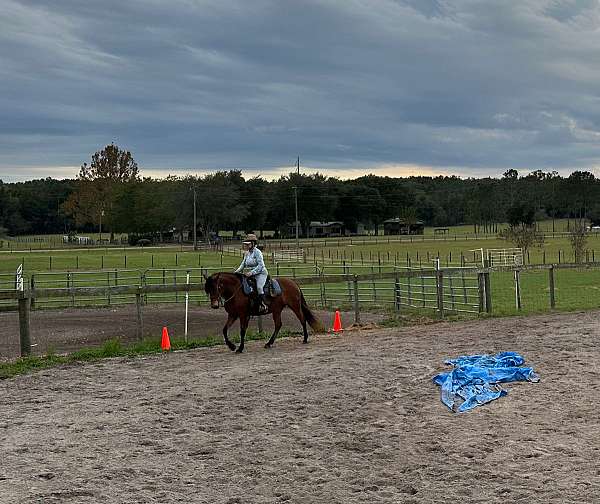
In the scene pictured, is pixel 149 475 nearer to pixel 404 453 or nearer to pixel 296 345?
pixel 404 453

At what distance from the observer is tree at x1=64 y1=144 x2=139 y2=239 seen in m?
121

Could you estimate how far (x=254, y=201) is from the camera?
12019 cm

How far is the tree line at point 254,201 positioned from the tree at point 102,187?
179 millimetres

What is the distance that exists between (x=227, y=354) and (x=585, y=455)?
6.55 meters

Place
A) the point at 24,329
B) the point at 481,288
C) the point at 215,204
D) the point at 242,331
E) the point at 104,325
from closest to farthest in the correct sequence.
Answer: the point at 24,329 → the point at 242,331 → the point at 481,288 → the point at 104,325 → the point at 215,204

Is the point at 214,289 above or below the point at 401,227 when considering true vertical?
below

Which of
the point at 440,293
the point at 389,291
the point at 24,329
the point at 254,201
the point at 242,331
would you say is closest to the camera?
the point at 24,329

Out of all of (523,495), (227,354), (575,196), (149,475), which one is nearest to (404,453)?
(523,495)

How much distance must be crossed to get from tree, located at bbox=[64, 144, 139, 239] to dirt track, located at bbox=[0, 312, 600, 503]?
111 m

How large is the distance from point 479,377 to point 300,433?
253 cm

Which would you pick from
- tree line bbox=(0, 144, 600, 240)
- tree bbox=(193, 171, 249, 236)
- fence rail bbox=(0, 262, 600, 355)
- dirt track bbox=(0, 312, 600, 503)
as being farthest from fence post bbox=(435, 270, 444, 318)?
tree bbox=(193, 171, 249, 236)

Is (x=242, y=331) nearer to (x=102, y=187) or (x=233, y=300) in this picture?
(x=233, y=300)

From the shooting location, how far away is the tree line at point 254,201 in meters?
110

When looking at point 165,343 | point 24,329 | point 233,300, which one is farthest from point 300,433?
point 24,329
